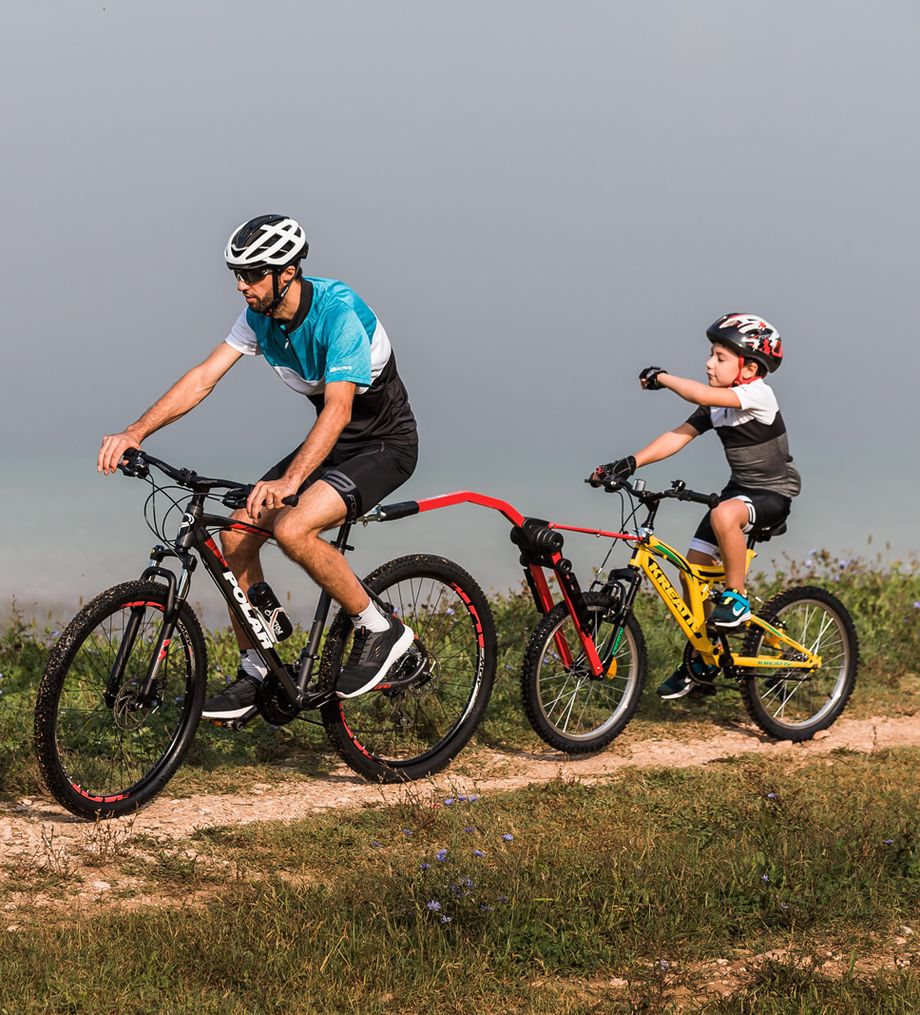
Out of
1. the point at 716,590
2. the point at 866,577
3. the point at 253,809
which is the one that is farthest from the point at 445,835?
the point at 866,577

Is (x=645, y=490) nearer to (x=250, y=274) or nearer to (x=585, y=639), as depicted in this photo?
(x=585, y=639)

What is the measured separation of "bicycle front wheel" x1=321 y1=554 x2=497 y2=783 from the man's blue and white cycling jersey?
831mm

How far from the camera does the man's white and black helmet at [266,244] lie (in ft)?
23.4

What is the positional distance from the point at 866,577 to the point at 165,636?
26.7 ft

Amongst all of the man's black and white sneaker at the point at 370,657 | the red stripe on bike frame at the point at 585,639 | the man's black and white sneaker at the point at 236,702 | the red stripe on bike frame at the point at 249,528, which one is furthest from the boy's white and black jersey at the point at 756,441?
the man's black and white sneaker at the point at 236,702

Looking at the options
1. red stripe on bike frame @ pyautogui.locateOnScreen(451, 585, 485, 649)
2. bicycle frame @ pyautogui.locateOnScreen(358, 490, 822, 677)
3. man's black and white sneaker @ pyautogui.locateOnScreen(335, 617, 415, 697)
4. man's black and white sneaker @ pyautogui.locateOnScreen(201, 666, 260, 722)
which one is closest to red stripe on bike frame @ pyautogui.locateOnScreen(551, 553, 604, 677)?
bicycle frame @ pyautogui.locateOnScreen(358, 490, 822, 677)

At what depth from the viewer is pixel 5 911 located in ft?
18.9

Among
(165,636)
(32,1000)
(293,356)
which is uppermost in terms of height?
(293,356)

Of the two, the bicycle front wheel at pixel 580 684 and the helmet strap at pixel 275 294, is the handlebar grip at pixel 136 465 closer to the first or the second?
the helmet strap at pixel 275 294

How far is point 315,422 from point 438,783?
232 centimetres

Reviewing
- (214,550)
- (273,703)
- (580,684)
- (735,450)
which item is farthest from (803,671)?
(214,550)

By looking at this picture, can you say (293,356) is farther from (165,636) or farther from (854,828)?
(854,828)

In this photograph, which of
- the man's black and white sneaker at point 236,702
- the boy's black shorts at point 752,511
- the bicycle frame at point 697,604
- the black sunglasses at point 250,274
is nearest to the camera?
the black sunglasses at point 250,274

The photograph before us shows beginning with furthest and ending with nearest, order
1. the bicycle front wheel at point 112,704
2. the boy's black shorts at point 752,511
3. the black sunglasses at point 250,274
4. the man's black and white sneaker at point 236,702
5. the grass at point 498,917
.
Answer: the boy's black shorts at point 752,511, the man's black and white sneaker at point 236,702, the black sunglasses at point 250,274, the bicycle front wheel at point 112,704, the grass at point 498,917
